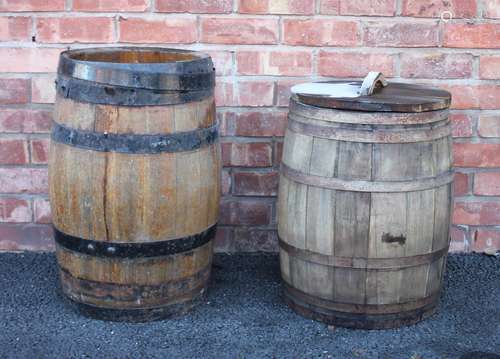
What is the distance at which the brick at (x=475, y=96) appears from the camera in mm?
3520

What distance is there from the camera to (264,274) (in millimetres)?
3490

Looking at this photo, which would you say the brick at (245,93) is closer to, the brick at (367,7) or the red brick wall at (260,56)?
the red brick wall at (260,56)

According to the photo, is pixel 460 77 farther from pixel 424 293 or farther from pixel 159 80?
pixel 159 80

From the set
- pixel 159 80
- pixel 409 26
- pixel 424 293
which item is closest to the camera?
pixel 159 80

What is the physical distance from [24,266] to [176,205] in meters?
1.06

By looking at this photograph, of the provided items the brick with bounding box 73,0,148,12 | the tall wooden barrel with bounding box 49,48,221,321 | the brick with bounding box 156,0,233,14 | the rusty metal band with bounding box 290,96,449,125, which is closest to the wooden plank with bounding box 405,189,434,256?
the rusty metal band with bounding box 290,96,449,125

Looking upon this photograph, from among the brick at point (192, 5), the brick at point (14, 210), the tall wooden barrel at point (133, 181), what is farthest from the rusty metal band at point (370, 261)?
the brick at point (14, 210)

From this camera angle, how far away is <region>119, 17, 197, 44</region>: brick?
3.42 m

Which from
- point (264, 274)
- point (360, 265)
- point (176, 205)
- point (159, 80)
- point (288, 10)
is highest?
point (288, 10)

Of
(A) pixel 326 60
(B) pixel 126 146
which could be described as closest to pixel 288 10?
(A) pixel 326 60

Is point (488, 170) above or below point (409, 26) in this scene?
below

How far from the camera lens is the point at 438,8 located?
3439 millimetres

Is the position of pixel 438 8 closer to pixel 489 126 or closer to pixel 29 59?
pixel 489 126

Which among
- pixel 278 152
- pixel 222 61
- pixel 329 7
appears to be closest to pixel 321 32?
pixel 329 7
